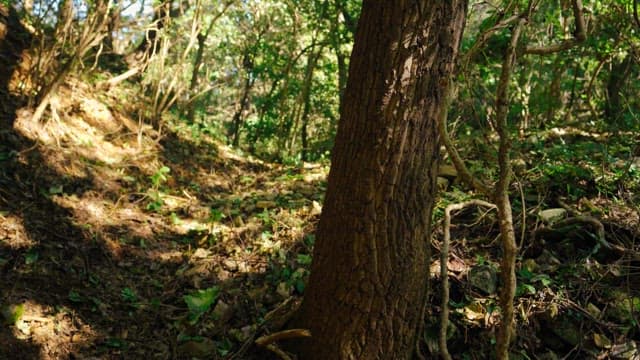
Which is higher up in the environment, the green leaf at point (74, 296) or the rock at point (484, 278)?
the rock at point (484, 278)

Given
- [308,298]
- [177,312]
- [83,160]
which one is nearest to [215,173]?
[83,160]

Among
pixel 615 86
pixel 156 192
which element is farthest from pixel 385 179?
pixel 615 86

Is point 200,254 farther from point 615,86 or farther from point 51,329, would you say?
point 615,86

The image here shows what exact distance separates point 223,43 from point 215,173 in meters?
5.34

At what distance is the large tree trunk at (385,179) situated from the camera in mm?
2068

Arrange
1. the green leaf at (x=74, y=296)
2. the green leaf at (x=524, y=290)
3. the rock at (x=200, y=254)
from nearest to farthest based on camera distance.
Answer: the green leaf at (x=524, y=290) < the green leaf at (x=74, y=296) < the rock at (x=200, y=254)

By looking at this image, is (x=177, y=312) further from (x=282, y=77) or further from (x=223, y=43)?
(x=223, y=43)

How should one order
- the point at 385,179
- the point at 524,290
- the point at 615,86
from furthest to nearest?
1. the point at 615,86
2. the point at 524,290
3. the point at 385,179

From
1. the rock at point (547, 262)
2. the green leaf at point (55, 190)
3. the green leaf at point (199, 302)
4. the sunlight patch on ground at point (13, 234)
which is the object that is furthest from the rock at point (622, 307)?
the green leaf at point (55, 190)

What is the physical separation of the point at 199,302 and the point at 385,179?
1.83 m

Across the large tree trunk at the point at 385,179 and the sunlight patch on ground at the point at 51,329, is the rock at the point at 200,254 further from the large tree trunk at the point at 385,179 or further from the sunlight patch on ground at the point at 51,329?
the large tree trunk at the point at 385,179

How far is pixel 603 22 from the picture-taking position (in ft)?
16.5

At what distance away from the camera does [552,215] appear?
3.26 metres

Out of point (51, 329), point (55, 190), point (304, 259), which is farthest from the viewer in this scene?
point (55, 190)
